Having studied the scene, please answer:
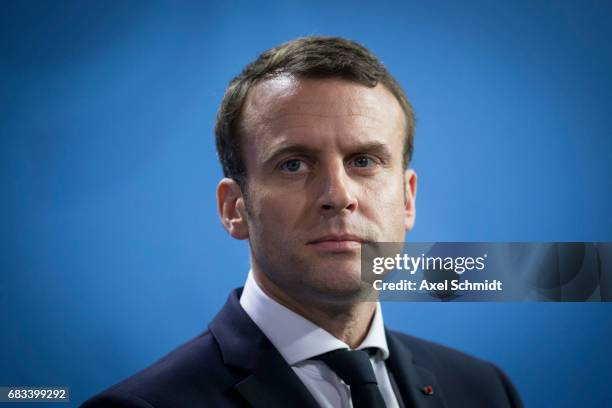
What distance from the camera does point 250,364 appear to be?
173 cm

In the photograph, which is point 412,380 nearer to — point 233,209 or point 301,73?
point 233,209

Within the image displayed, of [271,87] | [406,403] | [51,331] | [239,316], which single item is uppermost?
[271,87]

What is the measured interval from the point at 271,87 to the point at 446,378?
3.24 feet

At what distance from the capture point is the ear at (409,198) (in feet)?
6.66

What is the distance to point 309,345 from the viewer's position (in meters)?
1.78

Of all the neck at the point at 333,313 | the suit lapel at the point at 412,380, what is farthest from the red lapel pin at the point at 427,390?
the neck at the point at 333,313

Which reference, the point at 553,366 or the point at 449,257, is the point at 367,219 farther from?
the point at 553,366

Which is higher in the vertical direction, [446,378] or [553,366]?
[553,366]

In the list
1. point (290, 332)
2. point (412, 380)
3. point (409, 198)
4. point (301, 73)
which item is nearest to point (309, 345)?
point (290, 332)

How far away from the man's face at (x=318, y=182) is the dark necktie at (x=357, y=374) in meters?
0.16

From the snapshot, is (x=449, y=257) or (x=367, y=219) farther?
(x=449, y=257)

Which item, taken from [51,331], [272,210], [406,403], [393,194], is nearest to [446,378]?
[406,403]

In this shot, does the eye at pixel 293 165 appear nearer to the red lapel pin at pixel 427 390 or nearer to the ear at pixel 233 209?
the ear at pixel 233 209

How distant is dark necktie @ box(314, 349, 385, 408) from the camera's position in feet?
5.55
